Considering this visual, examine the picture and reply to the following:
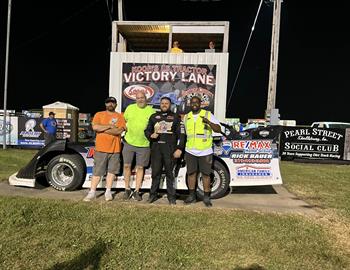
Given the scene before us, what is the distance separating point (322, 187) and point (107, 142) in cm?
503

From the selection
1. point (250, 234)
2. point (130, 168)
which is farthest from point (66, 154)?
point (250, 234)

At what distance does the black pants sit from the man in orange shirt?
0.59 metres

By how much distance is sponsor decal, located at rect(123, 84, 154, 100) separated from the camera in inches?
338

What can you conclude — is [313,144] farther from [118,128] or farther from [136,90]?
[118,128]

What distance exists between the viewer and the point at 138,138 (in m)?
6.07

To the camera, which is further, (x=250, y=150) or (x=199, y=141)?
(x=250, y=150)

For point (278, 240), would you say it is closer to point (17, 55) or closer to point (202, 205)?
point (202, 205)

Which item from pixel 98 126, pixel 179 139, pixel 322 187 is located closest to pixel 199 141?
pixel 179 139

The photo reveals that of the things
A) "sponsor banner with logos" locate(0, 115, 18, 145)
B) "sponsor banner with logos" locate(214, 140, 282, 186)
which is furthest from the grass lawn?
"sponsor banner with logos" locate(0, 115, 18, 145)

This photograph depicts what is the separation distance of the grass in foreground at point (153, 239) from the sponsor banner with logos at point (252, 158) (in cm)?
113

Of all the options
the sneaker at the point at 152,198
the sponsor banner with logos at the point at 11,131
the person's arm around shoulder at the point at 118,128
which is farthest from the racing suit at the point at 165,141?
the sponsor banner with logos at the point at 11,131

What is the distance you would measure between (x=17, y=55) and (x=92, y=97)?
9.37 metres

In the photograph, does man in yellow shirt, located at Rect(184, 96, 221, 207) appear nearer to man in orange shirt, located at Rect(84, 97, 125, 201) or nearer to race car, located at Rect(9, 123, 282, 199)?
race car, located at Rect(9, 123, 282, 199)

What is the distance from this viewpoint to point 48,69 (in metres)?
38.4
